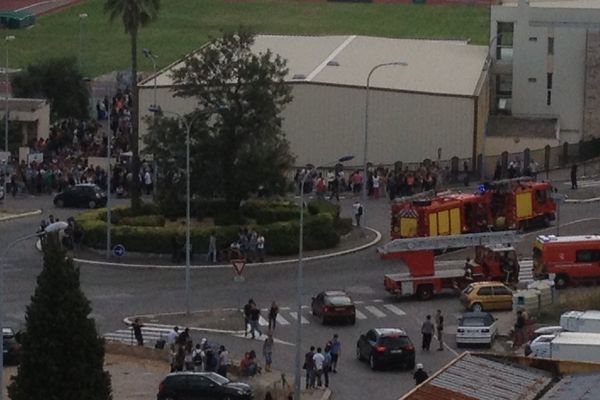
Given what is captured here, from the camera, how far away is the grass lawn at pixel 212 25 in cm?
12900

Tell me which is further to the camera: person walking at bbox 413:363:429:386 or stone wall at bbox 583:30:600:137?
stone wall at bbox 583:30:600:137

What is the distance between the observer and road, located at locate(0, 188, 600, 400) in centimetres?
6116

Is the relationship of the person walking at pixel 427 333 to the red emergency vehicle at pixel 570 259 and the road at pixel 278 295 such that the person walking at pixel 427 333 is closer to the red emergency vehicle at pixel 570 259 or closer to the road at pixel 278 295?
the road at pixel 278 295

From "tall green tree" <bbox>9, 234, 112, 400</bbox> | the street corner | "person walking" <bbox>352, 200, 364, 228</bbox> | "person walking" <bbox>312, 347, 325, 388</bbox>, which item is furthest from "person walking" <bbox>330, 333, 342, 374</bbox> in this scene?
"person walking" <bbox>352, 200, 364, 228</bbox>

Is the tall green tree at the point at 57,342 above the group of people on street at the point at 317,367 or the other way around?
above

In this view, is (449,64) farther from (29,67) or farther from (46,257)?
(46,257)

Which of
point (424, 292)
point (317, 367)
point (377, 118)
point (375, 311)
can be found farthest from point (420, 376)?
point (377, 118)

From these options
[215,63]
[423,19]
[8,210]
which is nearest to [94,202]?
[8,210]

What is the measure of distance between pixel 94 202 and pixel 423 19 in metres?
63.9

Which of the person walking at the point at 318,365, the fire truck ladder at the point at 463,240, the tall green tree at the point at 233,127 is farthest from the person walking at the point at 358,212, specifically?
the person walking at the point at 318,365

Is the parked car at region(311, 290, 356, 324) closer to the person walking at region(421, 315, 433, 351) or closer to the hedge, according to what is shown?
the person walking at region(421, 315, 433, 351)

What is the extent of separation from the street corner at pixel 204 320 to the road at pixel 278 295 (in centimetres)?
77

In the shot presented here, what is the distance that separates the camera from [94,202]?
275 ft

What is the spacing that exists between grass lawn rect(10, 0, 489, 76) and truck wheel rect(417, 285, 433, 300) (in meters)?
56.5
